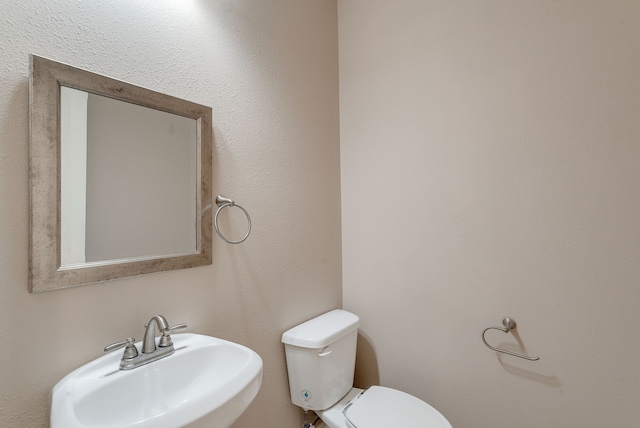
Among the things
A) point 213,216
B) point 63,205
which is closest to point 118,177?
point 63,205

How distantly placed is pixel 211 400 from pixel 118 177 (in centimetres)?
70

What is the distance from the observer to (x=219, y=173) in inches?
43.5

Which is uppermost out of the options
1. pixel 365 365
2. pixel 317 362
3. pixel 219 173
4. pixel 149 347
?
pixel 219 173

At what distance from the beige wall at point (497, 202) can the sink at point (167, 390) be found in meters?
0.97

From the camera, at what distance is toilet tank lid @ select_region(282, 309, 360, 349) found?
1256 mm

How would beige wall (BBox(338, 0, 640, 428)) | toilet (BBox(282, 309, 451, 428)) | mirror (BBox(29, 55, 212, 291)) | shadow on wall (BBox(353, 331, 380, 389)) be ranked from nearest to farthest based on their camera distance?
1. mirror (BBox(29, 55, 212, 291))
2. beige wall (BBox(338, 0, 640, 428))
3. toilet (BBox(282, 309, 451, 428))
4. shadow on wall (BBox(353, 331, 380, 389))

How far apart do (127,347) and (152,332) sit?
0.07 metres

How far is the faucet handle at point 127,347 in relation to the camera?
31.2 inches

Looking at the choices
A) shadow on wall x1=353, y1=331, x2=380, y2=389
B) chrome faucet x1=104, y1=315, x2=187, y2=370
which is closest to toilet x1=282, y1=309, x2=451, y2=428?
shadow on wall x1=353, y1=331, x2=380, y2=389

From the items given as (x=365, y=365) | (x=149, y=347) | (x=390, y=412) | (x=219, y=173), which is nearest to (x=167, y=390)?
(x=149, y=347)

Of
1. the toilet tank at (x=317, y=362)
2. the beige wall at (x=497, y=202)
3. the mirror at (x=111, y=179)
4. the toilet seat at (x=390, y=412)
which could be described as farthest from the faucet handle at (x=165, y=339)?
the beige wall at (x=497, y=202)

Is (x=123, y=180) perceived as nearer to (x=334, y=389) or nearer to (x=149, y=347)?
(x=149, y=347)

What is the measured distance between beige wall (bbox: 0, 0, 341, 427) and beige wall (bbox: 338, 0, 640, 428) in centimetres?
28

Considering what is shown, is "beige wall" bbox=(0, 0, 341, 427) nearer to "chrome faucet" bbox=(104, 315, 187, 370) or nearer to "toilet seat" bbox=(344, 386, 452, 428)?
"chrome faucet" bbox=(104, 315, 187, 370)
